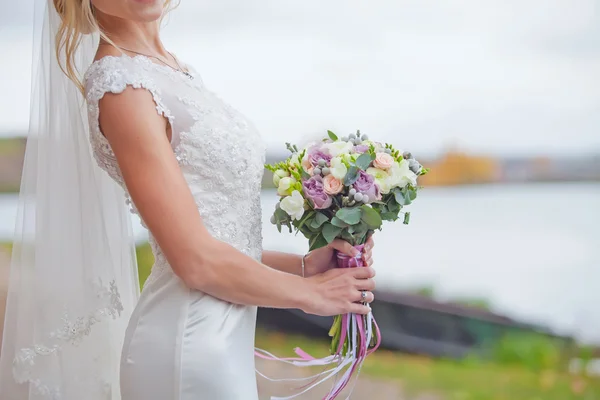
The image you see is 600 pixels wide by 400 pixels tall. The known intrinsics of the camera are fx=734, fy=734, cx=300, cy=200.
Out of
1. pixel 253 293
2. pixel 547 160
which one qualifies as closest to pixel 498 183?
pixel 547 160

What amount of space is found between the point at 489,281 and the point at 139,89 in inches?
111

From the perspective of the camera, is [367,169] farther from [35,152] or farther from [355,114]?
[355,114]

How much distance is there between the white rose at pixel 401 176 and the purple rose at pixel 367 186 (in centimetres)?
4

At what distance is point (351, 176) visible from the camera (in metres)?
1.51

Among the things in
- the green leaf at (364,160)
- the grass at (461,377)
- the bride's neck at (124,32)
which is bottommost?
the grass at (461,377)

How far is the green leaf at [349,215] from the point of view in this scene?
58.1 inches

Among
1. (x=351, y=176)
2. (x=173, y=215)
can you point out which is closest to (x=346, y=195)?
(x=351, y=176)

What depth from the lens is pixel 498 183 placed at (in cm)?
383

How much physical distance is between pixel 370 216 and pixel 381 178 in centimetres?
10

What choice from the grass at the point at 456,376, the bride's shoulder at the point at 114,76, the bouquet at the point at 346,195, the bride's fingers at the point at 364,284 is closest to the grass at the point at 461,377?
the grass at the point at 456,376

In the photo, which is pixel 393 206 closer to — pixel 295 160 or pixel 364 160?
pixel 364 160

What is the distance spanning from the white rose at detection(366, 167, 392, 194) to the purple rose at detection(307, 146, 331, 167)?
95 mm

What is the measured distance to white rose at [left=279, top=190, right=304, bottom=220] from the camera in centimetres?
150

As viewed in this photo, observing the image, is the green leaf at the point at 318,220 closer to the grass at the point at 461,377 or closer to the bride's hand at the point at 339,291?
the bride's hand at the point at 339,291
